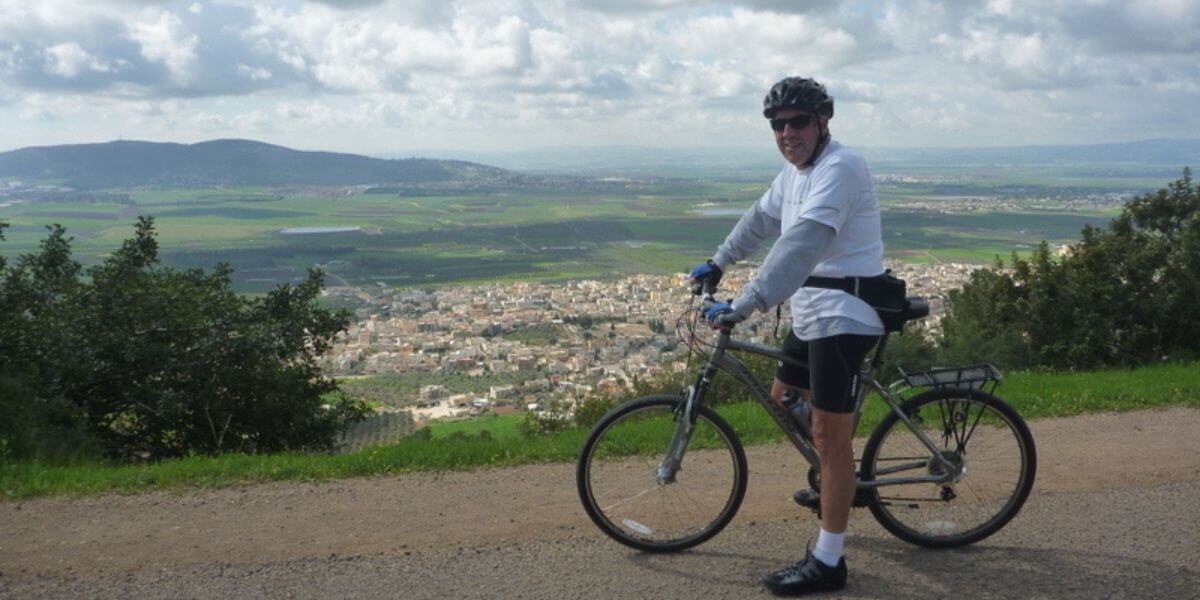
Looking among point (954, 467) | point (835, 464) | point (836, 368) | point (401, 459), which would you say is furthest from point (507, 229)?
point (836, 368)

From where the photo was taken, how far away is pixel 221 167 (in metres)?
98.1

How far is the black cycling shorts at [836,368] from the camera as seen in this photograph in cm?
396

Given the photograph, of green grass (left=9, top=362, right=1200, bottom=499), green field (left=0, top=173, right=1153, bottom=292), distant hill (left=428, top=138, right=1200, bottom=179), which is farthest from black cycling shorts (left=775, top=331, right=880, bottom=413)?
distant hill (left=428, top=138, right=1200, bottom=179)

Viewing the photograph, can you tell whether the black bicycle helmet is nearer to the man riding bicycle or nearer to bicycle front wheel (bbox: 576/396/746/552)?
the man riding bicycle

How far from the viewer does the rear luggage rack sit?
4.49 meters

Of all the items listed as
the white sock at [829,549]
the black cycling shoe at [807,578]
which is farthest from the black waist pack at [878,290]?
the black cycling shoe at [807,578]

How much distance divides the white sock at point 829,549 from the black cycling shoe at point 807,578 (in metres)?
0.02

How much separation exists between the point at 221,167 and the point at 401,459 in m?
99.9

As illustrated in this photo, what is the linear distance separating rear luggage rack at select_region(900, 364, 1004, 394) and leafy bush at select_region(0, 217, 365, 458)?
7.66m

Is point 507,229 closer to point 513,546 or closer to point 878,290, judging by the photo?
point 513,546

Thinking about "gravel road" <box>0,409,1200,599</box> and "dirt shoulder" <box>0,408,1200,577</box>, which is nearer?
"gravel road" <box>0,409,1200,599</box>

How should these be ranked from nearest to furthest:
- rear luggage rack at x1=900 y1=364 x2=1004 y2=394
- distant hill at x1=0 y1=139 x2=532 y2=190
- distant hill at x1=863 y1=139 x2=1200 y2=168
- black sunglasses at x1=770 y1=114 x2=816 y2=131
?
black sunglasses at x1=770 y1=114 x2=816 y2=131, rear luggage rack at x1=900 y1=364 x2=1004 y2=394, distant hill at x1=863 y1=139 x2=1200 y2=168, distant hill at x1=0 y1=139 x2=532 y2=190

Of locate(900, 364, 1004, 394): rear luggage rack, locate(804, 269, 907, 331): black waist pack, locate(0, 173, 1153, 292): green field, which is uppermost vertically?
locate(804, 269, 907, 331): black waist pack

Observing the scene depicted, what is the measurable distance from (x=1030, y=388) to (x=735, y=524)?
4439mm
